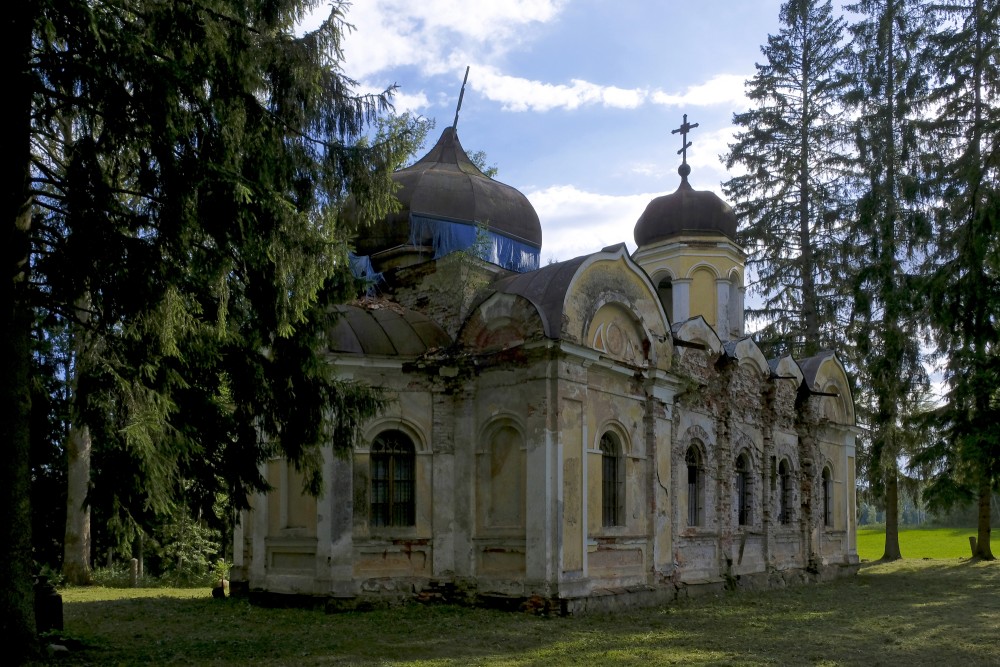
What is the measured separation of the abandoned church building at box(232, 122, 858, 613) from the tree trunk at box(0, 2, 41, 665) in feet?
14.3

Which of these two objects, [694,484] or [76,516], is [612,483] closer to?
[694,484]

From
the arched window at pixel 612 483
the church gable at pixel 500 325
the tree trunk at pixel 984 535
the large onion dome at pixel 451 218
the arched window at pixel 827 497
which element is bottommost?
the tree trunk at pixel 984 535

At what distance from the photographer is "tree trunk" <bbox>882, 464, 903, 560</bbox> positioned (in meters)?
28.4

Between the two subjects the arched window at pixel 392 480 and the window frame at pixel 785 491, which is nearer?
the arched window at pixel 392 480

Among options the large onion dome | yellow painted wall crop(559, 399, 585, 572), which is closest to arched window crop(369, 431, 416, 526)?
yellow painted wall crop(559, 399, 585, 572)

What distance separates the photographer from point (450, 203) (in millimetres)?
17047

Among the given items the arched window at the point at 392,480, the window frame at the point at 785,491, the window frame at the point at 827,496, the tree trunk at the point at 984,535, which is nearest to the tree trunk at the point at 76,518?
the arched window at the point at 392,480

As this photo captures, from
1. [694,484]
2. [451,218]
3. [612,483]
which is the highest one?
[451,218]

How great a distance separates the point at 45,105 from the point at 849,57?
85.4ft

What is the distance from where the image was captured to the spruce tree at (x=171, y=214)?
8086 millimetres

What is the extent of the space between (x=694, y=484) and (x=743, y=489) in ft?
7.00

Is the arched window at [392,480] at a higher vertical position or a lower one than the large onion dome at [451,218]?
lower

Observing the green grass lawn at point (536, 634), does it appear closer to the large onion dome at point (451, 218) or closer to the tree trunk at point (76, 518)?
the tree trunk at point (76, 518)

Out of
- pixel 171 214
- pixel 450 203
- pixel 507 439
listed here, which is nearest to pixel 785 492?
pixel 507 439
